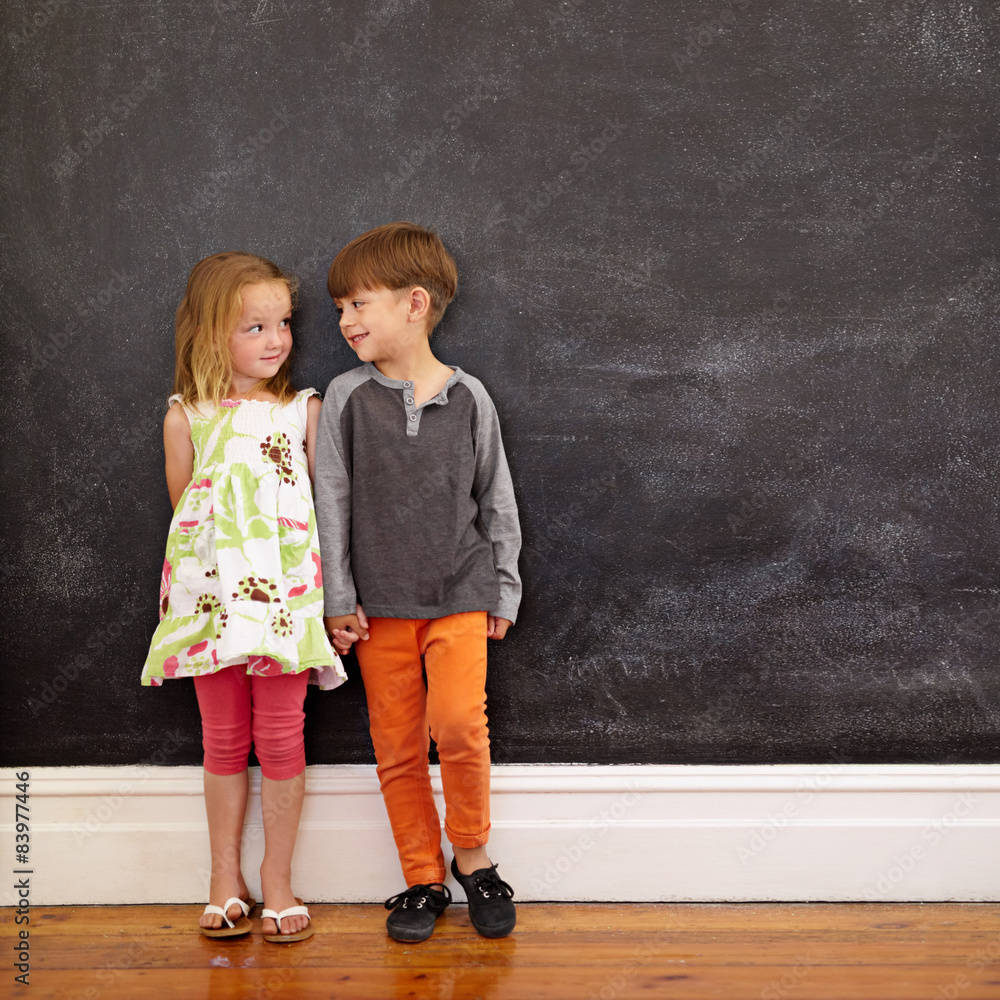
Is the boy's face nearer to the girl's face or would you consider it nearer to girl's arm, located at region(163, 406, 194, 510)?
the girl's face

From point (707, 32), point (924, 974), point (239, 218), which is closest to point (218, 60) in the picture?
point (239, 218)

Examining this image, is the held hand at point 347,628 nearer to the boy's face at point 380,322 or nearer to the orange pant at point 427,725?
the orange pant at point 427,725

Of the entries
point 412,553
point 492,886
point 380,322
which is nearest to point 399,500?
point 412,553

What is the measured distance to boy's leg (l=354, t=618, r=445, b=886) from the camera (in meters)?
1.58

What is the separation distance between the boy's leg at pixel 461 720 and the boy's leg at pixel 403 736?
5 cm

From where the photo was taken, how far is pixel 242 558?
150cm

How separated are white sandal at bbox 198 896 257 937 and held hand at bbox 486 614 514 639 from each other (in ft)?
2.34

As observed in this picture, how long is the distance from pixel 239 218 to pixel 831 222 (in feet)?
4.07

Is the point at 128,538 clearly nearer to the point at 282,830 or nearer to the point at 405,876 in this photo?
the point at 282,830

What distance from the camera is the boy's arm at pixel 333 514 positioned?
1.55 meters

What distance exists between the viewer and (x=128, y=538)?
1.73m

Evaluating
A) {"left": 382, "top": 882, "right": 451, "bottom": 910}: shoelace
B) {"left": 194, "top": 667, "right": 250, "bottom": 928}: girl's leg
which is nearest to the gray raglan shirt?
{"left": 194, "top": 667, "right": 250, "bottom": 928}: girl's leg

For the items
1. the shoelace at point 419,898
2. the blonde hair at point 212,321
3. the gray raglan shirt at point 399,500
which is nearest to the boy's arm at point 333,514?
the gray raglan shirt at point 399,500

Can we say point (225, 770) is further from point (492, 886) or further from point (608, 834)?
point (608, 834)
